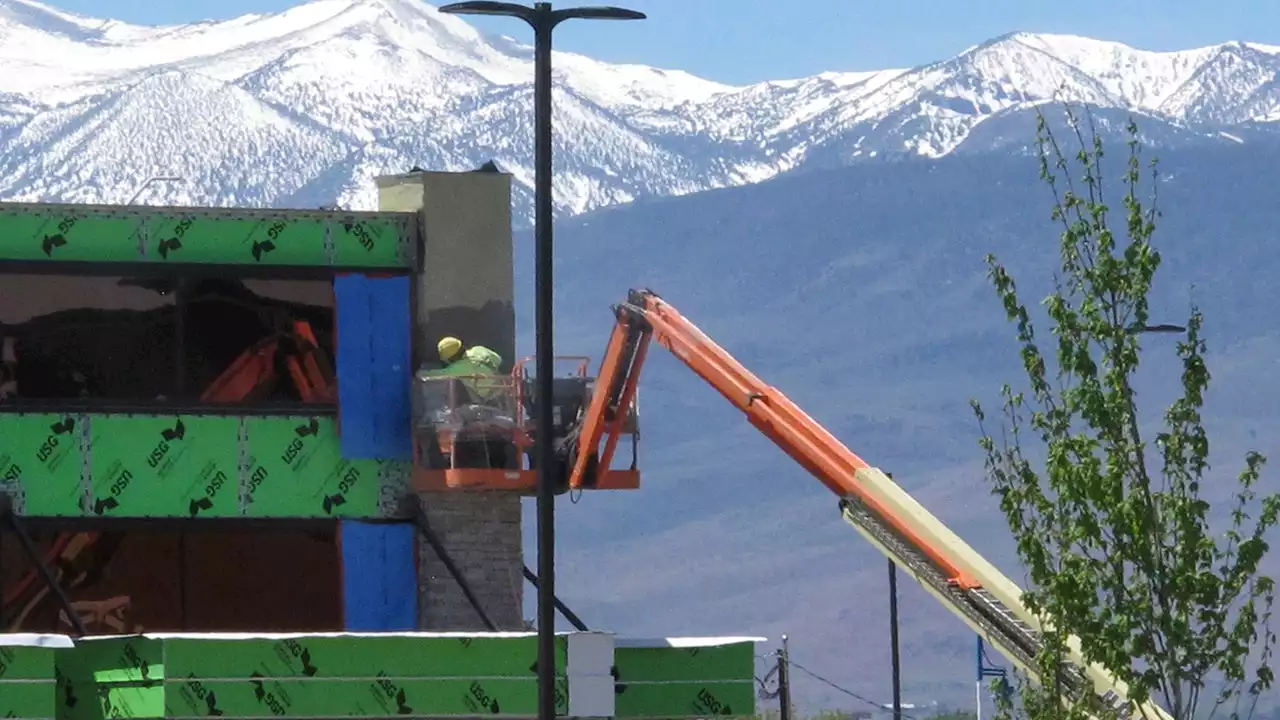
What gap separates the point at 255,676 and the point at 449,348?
8.46 metres

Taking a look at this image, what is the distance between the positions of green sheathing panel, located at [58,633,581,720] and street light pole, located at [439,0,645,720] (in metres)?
4.20

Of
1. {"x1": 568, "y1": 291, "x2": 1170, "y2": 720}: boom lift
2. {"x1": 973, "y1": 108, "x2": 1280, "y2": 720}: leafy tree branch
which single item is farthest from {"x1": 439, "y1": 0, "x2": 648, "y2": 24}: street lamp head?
{"x1": 568, "y1": 291, "x2": 1170, "y2": 720}: boom lift

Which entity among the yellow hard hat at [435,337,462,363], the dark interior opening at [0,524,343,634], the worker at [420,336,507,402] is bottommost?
the dark interior opening at [0,524,343,634]

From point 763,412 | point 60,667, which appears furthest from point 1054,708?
point 763,412

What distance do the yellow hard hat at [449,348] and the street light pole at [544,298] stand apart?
10613mm

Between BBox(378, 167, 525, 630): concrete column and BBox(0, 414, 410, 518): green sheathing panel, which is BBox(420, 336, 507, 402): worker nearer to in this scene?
BBox(378, 167, 525, 630): concrete column

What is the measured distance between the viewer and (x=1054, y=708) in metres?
28.1

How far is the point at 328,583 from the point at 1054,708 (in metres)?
15.2

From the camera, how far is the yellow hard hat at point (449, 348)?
133ft

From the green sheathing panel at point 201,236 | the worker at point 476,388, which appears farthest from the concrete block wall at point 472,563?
the green sheathing panel at point 201,236

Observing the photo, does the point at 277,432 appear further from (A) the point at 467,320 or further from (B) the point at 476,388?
(A) the point at 467,320

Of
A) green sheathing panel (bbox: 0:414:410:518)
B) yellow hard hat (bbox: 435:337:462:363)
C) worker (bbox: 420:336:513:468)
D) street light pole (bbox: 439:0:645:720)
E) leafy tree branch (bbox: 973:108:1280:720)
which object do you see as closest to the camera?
A: leafy tree branch (bbox: 973:108:1280:720)

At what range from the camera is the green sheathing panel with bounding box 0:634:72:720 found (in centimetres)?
3170

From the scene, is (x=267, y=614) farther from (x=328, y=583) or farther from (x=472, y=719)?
(x=472, y=719)
